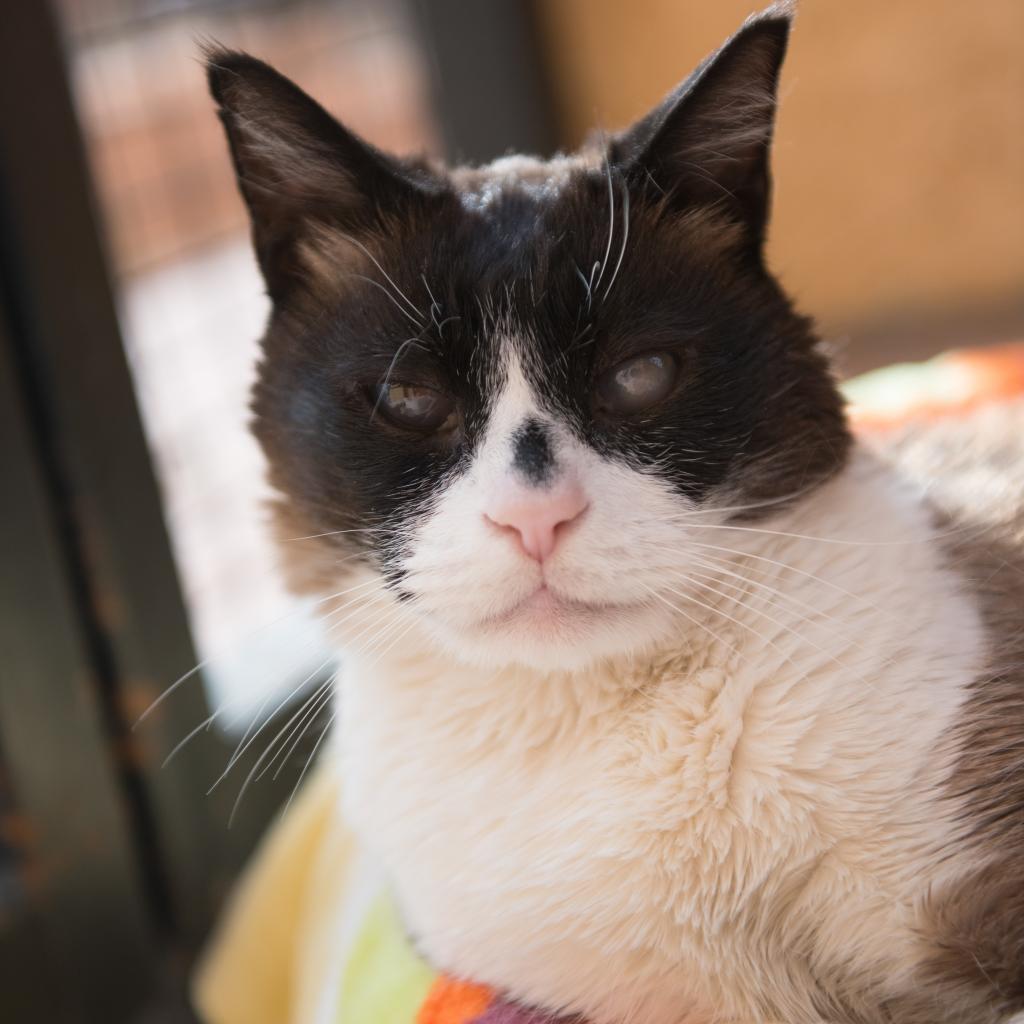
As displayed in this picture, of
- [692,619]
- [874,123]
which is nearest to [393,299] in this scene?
[692,619]

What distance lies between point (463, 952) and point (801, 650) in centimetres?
42

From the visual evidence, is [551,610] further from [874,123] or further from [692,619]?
[874,123]

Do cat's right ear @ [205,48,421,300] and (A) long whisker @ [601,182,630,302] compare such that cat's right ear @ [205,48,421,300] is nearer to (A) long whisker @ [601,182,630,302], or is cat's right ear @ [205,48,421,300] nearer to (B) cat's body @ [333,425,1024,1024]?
(A) long whisker @ [601,182,630,302]

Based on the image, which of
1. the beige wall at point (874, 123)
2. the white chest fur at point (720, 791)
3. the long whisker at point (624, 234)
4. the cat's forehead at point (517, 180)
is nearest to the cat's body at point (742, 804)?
the white chest fur at point (720, 791)

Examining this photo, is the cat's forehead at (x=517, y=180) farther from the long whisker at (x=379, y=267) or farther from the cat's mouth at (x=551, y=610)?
the cat's mouth at (x=551, y=610)

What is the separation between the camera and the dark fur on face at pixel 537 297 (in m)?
1.04

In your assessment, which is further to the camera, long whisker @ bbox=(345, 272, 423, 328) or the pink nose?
long whisker @ bbox=(345, 272, 423, 328)

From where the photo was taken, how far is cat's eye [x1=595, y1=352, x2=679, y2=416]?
3.42 feet

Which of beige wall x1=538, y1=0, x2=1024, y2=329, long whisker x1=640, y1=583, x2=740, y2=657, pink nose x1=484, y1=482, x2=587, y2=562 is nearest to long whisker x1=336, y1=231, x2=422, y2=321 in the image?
pink nose x1=484, y1=482, x2=587, y2=562

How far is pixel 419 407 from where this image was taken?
106cm

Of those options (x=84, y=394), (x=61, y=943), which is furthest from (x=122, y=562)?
(x=61, y=943)

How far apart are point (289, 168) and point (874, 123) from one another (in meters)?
2.19

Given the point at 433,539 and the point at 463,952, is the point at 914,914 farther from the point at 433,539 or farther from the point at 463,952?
the point at 433,539

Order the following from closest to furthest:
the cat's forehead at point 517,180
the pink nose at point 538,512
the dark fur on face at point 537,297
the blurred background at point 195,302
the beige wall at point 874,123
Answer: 1. the pink nose at point 538,512
2. the dark fur on face at point 537,297
3. the cat's forehead at point 517,180
4. the blurred background at point 195,302
5. the beige wall at point 874,123
